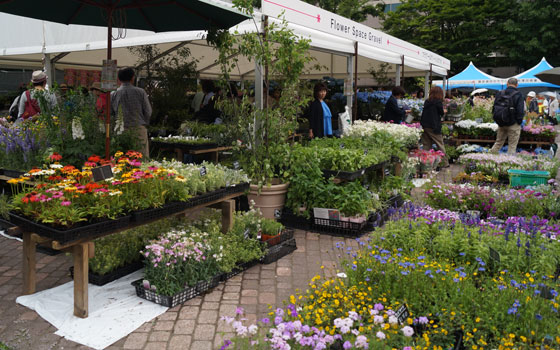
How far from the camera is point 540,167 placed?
311 inches

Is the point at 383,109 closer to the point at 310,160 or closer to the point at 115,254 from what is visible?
the point at 310,160

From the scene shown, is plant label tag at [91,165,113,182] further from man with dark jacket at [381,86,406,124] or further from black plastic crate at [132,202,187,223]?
man with dark jacket at [381,86,406,124]

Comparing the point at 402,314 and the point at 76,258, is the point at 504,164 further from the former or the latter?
the point at 76,258

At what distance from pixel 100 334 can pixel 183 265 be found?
0.83 meters

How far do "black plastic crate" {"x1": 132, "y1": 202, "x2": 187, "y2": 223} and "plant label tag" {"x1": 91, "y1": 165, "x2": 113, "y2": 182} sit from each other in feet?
1.19

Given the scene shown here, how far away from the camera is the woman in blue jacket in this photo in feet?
25.0

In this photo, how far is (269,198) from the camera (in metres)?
5.71

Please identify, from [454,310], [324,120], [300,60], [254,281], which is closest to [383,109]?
[324,120]

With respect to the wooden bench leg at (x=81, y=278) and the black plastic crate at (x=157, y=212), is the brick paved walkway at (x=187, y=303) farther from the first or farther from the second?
the black plastic crate at (x=157, y=212)

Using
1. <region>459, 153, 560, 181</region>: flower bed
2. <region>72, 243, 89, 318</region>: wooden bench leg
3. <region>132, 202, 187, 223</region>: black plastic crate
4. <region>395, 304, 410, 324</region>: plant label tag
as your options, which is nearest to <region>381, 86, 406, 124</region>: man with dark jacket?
<region>459, 153, 560, 181</region>: flower bed

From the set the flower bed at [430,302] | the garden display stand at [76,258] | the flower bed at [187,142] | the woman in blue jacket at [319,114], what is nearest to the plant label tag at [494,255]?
the flower bed at [430,302]

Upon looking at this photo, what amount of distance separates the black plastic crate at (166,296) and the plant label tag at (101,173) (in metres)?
0.93

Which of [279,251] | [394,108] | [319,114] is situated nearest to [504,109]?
[394,108]

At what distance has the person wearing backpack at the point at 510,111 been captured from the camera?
9766 millimetres
